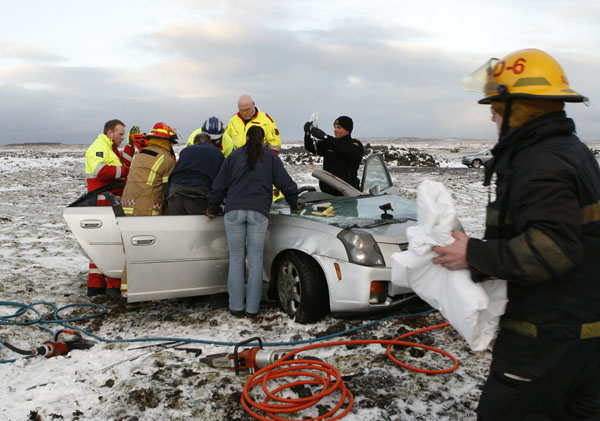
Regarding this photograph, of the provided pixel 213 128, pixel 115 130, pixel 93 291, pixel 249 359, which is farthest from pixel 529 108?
pixel 115 130

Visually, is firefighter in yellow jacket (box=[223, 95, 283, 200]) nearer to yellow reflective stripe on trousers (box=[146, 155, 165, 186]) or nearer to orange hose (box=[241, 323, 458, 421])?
yellow reflective stripe on trousers (box=[146, 155, 165, 186])

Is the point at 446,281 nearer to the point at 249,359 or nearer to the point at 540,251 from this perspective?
the point at 540,251

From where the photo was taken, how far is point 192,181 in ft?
16.2

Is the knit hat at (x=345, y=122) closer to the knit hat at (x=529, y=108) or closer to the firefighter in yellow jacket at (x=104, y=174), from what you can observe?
the firefighter in yellow jacket at (x=104, y=174)

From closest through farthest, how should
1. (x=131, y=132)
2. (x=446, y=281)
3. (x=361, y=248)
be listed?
(x=446, y=281) < (x=361, y=248) < (x=131, y=132)

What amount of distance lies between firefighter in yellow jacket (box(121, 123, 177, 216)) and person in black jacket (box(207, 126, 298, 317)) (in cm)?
88

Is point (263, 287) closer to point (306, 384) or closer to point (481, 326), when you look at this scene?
point (306, 384)

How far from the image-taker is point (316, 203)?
5199 mm

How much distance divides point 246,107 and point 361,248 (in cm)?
344

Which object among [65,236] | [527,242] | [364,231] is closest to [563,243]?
[527,242]

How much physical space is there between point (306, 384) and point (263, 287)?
5.38 ft

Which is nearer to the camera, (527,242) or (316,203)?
(527,242)

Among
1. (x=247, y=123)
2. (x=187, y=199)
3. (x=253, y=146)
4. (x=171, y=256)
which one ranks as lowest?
(x=171, y=256)

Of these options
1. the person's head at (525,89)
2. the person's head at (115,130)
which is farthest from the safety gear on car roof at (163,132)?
the person's head at (525,89)
